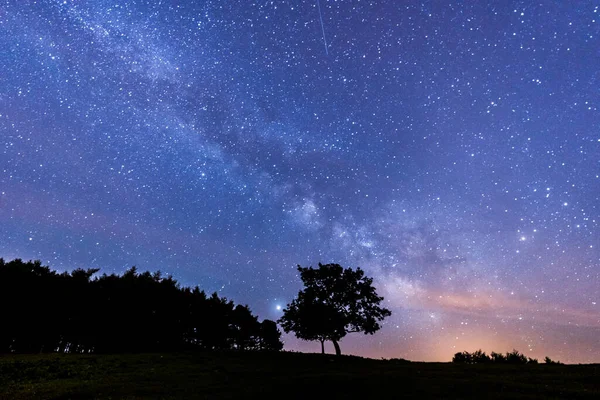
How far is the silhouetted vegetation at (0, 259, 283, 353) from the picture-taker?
52438mm

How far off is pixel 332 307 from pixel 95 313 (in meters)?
41.2

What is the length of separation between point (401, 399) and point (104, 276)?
64.8 metres

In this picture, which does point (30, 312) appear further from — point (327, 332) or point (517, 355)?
point (517, 355)

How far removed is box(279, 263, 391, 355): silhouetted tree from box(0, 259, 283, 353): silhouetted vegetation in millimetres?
18968

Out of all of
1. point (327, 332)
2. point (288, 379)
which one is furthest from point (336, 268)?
point (288, 379)

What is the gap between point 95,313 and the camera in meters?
58.9

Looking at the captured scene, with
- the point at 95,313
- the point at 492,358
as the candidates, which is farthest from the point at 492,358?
the point at 95,313

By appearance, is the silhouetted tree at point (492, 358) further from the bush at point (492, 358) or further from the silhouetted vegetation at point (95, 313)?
the silhouetted vegetation at point (95, 313)

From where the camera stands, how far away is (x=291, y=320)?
55.6 m

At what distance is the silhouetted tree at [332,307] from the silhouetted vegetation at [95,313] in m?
19.0

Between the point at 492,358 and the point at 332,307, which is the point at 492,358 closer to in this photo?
the point at 492,358

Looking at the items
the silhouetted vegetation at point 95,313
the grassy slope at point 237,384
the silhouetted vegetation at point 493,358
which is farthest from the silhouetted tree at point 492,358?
the silhouetted vegetation at point 95,313

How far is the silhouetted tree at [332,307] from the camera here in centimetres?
5362

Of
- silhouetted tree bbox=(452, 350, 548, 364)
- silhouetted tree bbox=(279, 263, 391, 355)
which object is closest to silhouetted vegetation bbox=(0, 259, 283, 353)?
silhouetted tree bbox=(279, 263, 391, 355)
